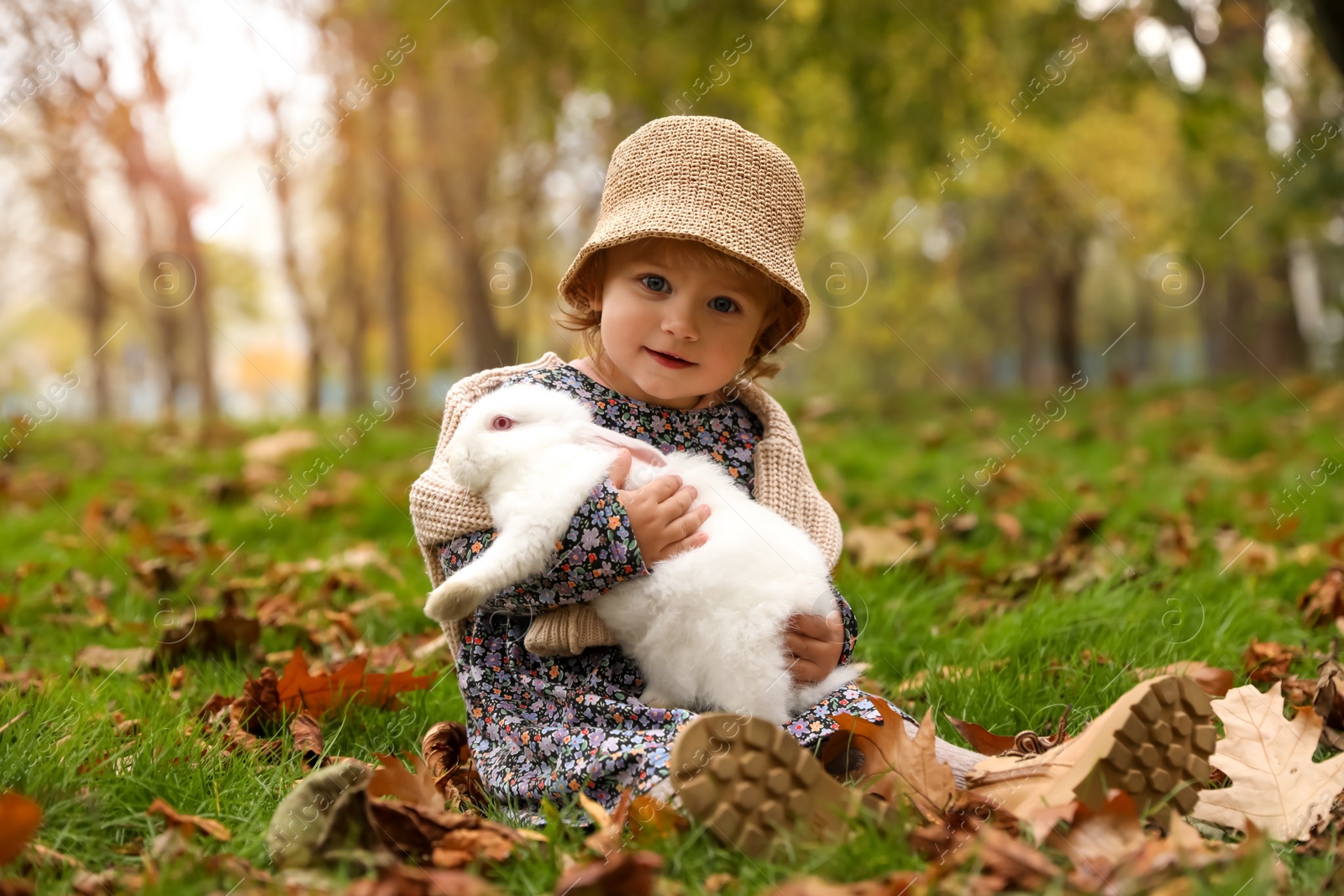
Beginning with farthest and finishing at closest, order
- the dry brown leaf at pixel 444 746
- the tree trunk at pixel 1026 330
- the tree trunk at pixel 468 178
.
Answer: the tree trunk at pixel 1026 330 < the tree trunk at pixel 468 178 < the dry brown leaf at pixel 444 746

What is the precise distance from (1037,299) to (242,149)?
1779 cm

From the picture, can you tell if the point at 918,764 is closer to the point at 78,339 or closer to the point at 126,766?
the point at 126,766

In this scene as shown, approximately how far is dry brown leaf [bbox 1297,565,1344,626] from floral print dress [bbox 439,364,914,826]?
171 centimetres

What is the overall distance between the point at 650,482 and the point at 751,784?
72 centimetres

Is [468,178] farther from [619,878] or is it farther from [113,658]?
[619,878]

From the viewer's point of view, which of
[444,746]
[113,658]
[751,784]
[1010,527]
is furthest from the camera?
[1010,527]

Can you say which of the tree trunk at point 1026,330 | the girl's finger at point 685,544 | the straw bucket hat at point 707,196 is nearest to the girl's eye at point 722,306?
the straw bucket hat at point 707,196

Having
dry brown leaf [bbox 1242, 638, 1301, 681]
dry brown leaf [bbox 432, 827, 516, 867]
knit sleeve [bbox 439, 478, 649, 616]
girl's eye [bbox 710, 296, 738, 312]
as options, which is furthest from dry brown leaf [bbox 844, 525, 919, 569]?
dry brown leaf [bbox 432, 827, 516, 867]

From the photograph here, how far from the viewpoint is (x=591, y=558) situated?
199 cm

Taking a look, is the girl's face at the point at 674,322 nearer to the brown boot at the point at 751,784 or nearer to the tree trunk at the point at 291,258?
the brown boot at the point at 751,784

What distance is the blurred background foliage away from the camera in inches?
312

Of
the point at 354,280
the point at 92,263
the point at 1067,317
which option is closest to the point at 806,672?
the point at 1067,317

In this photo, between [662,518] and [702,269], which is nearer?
[662,518]

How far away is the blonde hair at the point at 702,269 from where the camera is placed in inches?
88.9
